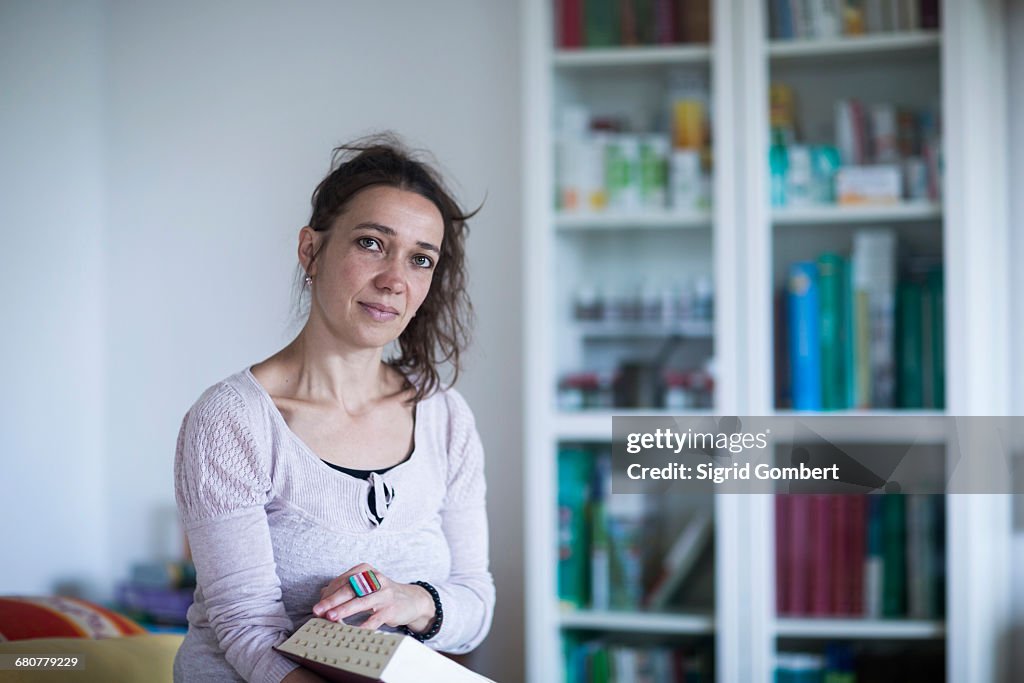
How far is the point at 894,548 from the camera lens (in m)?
1.88

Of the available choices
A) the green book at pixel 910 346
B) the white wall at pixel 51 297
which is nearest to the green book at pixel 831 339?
the green book at pixel 910 346

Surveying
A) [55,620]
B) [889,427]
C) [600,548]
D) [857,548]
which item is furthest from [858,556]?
[55,620]

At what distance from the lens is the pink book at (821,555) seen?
1892 millimetres

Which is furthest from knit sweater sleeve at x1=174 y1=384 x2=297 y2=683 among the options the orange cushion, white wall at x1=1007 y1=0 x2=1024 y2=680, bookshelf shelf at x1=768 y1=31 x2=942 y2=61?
white wall at x1=1007 y1=0 x2=1024 y2=680

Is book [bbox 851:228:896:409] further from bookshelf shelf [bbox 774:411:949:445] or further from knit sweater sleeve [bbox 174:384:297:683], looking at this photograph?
knit sweater sleeve [bbox 174:384:297:683]

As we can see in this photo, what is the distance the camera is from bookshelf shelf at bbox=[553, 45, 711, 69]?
76.4 inches

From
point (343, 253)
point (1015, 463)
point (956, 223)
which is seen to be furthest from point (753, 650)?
point (343, 253)

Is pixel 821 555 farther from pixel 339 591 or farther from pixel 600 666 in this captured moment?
pixel 339 591

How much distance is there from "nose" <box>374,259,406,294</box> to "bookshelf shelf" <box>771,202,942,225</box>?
96cm

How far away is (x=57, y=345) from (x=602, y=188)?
1237 mm

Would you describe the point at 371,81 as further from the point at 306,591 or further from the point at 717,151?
the point at 306,591

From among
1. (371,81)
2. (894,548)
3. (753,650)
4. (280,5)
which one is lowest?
(753,650)

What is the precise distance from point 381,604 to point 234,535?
19 cm

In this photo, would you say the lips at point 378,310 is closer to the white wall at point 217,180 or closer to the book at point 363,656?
the book at point 363,656
